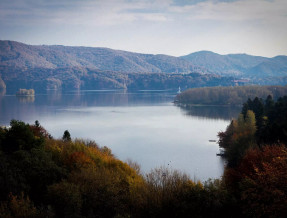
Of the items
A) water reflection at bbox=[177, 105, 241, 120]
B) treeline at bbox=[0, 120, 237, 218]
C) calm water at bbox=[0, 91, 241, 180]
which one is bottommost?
calm water at bbox=[0, 91, 241, 180]

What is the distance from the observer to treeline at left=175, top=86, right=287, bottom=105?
74.9 meters

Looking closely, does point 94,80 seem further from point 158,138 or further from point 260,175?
point 260,175

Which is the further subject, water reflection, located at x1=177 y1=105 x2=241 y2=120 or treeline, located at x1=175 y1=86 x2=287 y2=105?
treeline, located at x1=175 y1=86 x2=287 y2=105

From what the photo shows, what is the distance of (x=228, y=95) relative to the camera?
78125mm

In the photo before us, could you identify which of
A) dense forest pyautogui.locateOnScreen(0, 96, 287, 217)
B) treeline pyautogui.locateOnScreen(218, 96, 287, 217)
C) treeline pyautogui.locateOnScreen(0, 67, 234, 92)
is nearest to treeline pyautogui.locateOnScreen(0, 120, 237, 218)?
dense forest pyautogui.locateOnScreen(0, 96, 287, 217)

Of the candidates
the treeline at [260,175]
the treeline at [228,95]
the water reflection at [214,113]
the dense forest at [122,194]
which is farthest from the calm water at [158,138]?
the treeline at [228,95]

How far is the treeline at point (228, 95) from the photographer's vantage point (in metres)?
74.9

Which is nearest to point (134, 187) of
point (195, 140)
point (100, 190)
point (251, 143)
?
point (100, 190)

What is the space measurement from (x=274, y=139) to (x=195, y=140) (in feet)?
42.9

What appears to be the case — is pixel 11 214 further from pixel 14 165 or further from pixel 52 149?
pixel 52 149

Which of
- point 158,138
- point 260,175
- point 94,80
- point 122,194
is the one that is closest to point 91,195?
point 122,194

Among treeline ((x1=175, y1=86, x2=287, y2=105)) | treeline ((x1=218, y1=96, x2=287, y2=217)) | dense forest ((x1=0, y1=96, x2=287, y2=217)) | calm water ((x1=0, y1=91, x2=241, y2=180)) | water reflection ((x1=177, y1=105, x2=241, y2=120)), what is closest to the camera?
treeline ((x1=218, y1=96, x2=287, y2=217))

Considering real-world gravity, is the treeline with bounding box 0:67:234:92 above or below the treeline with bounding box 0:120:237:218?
above

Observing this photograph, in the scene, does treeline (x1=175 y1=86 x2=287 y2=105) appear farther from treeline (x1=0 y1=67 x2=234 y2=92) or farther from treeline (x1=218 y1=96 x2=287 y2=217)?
treeline (x1=0 y1=67 x2=234 y2=92)
